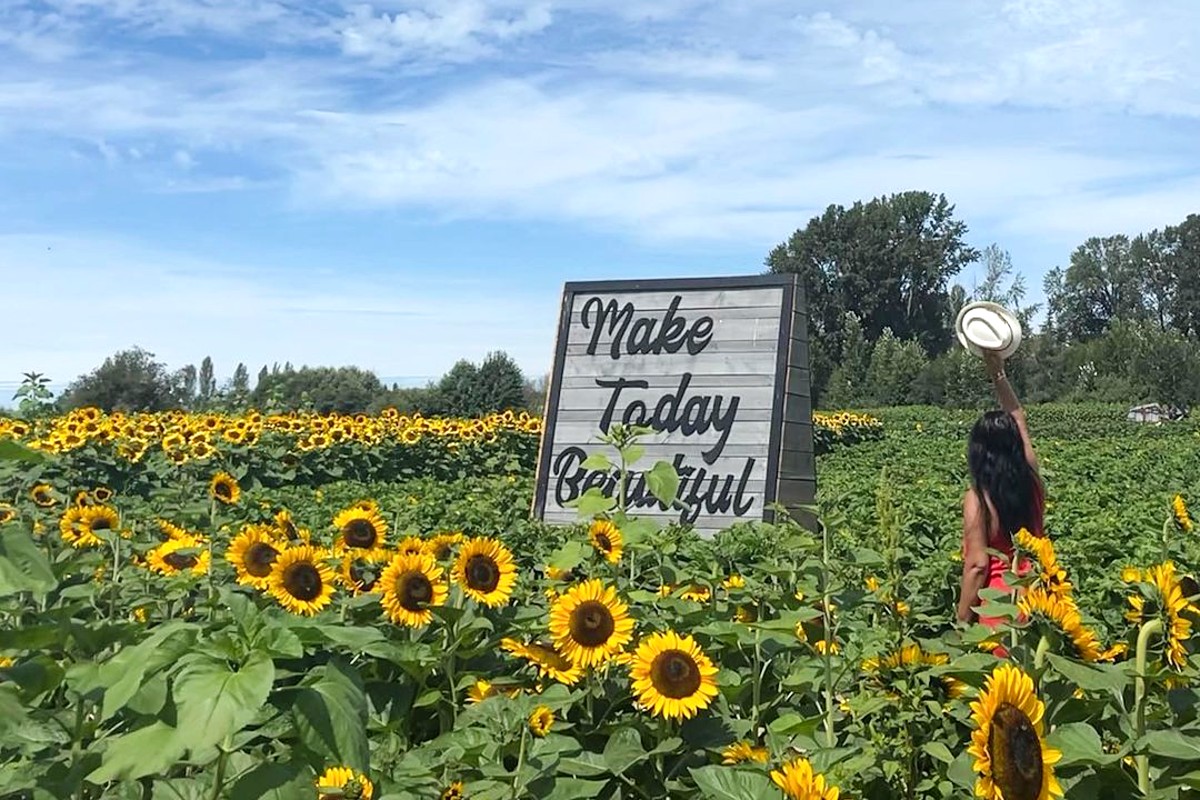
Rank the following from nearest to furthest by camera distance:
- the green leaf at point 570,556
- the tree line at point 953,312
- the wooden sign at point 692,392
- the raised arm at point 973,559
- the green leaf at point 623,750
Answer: the green leaf at point 623,750
the green leaf at point 570,556
the raised arm at point 973,559
the wooden sign at point 692,392
the tree line at point 953,312

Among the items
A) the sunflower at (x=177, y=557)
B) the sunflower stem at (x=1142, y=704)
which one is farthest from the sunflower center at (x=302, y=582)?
the sunflower stem at (x=1142, y=704)

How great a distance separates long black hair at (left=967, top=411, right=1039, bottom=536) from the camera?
3836mm

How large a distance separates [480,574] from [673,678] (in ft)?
1.51

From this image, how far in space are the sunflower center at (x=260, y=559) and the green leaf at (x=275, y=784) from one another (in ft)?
3.13

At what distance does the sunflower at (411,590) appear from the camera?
2047mm

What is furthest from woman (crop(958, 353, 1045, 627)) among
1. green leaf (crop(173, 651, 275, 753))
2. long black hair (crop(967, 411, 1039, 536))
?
green leaf (crop(173, 651, 275, 753))

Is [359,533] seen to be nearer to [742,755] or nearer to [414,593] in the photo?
[414,593]

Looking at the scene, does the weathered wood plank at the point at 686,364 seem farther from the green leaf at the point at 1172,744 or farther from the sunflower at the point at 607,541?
the green leaf at the point at 1172,744

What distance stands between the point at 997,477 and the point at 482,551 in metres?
2.25

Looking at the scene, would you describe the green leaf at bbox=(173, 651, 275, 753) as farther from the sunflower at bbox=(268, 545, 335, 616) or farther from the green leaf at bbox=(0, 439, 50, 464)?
the sunflower at bbox=(268, 545, 335, 616)

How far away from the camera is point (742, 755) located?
5.91 ft

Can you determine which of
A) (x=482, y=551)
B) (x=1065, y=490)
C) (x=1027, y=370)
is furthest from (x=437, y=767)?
(x=1027, y=370)

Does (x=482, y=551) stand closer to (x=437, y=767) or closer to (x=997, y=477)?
(x=437, y=767)

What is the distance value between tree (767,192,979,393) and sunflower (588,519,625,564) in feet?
223
